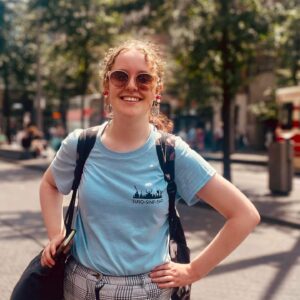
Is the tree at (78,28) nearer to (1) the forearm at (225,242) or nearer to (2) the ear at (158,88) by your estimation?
(2) the ear at (158,88)

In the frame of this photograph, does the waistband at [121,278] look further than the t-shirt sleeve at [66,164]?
No

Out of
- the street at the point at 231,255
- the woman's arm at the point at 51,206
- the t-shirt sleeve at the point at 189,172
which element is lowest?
the street at the point at 231,255

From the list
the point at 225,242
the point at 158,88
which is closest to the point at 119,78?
the point at 158,88

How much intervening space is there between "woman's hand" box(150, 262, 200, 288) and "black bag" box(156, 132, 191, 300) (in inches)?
3.9

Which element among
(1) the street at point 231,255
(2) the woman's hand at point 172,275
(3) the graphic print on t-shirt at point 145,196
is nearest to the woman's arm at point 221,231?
(2) the woman's hand at point 172,275

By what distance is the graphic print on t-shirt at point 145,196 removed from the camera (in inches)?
82.0

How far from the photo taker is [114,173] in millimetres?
2131

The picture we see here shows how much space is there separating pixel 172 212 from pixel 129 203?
6.7 inches

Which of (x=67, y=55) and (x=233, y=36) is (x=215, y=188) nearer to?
(x=233, y=36)

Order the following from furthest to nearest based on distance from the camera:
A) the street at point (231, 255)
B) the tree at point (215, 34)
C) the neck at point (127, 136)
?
1. the tree at point (215, 34)
2. the street at point (231, 255)
3. the neck at point (127, 136)

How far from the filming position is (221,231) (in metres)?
2.10

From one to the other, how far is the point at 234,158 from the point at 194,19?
15.2m

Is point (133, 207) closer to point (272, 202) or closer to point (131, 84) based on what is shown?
point (131, 84)

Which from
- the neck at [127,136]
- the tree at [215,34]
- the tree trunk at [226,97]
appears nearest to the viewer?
the neck at [127,136]
